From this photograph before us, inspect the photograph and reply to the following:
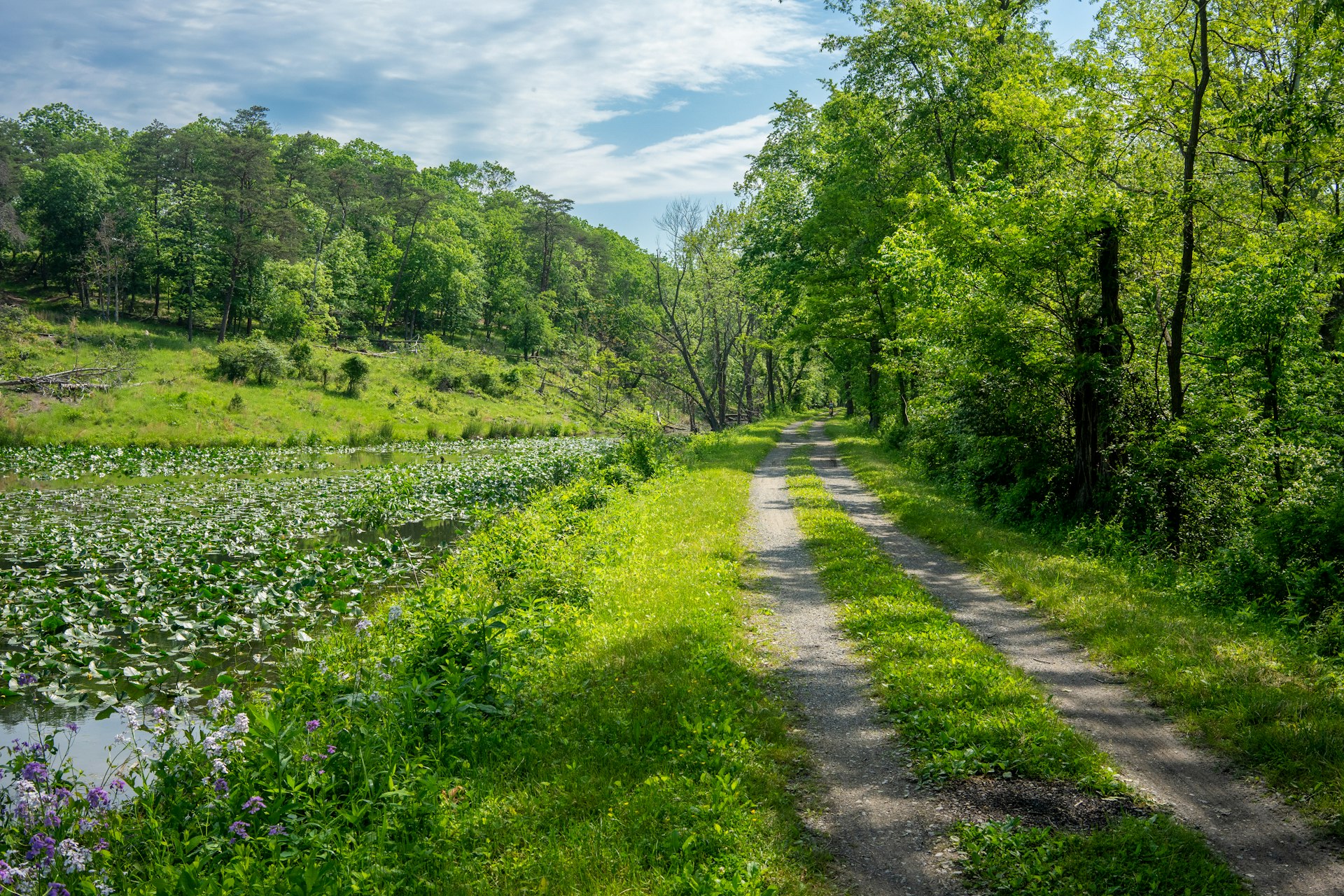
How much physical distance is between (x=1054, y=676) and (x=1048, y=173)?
12.5 m

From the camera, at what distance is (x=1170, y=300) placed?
1267 centimetres

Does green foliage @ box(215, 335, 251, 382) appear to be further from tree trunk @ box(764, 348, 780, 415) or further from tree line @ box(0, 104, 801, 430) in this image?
tree trunk @ box(764, 348, 780, 415)

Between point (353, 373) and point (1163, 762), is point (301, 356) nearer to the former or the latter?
point (353, 373)

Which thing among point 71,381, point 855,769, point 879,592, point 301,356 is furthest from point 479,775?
point 301,356

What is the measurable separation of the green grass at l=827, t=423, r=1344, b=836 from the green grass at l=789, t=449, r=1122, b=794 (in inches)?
45.9

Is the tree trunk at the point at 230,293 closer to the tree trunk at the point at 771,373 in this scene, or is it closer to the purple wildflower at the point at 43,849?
the tree trunk at the point at 771,373

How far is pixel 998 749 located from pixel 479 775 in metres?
4.01

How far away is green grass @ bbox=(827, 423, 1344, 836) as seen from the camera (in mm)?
5406

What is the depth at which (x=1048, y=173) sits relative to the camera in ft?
51.5

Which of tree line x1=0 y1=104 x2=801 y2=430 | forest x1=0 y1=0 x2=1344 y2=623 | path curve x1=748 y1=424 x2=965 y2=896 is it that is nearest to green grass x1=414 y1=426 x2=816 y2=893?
path curve x1=748 y1=424 x2=965 y2=896

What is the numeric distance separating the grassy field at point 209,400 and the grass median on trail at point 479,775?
3472 centimetres

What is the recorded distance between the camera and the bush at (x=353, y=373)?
165ft

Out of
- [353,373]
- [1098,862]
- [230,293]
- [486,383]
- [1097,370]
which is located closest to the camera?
[1098,862]

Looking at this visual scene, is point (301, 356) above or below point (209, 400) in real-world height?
above
